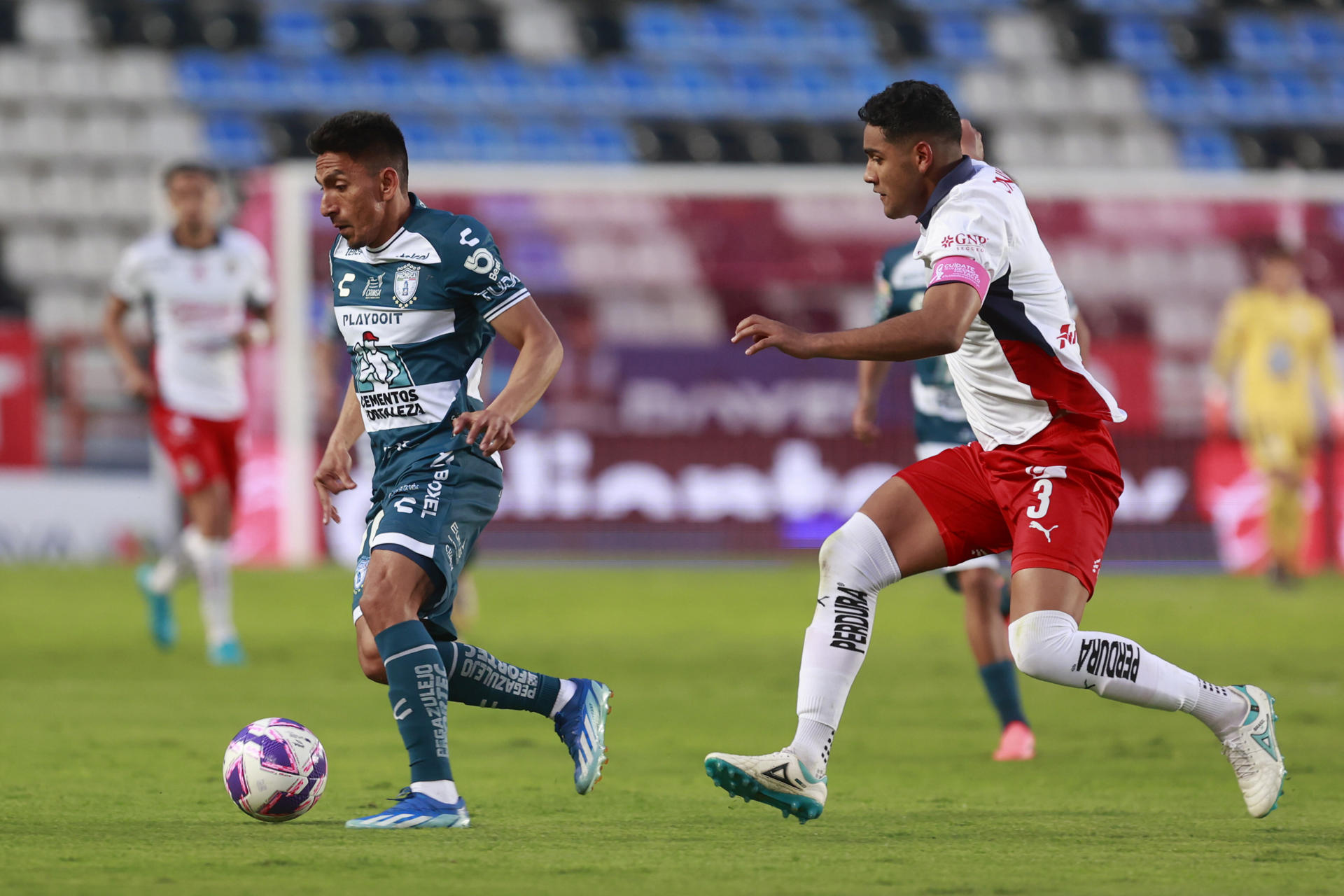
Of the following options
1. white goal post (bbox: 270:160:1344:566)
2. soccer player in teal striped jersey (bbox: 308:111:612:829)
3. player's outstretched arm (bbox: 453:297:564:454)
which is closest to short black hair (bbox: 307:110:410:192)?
soccer player in teal striped jersey (bbox: 308:111:612:829)

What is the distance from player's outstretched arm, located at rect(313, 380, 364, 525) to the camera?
565 centimetres

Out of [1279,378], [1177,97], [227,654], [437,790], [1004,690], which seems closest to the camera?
[437,790]

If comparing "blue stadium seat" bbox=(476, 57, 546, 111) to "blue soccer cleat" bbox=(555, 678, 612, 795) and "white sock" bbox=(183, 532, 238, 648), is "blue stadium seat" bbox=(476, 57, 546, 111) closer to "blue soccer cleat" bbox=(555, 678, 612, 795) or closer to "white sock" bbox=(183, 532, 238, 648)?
"white sock" bbox=(183, 532, 238, 648)

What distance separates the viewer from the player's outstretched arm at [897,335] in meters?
4.74

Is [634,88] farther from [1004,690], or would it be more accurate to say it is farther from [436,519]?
[436,519]

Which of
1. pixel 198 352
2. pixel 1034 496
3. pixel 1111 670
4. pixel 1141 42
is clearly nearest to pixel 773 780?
pixel 1111 670

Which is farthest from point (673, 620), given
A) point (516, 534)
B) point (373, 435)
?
point (373, 435)

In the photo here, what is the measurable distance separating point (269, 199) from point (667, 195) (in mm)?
3830

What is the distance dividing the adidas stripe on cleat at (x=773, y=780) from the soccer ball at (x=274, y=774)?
114 cm

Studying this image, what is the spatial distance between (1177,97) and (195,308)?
57.2 ft

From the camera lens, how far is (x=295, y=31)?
24.3 meters

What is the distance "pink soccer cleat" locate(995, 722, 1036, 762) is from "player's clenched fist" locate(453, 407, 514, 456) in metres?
2.75

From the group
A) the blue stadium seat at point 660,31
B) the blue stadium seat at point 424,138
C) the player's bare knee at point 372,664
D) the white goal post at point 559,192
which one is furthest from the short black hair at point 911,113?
the blue stadium seat at point 660,31

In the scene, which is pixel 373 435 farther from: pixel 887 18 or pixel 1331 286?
pixel 887 18
